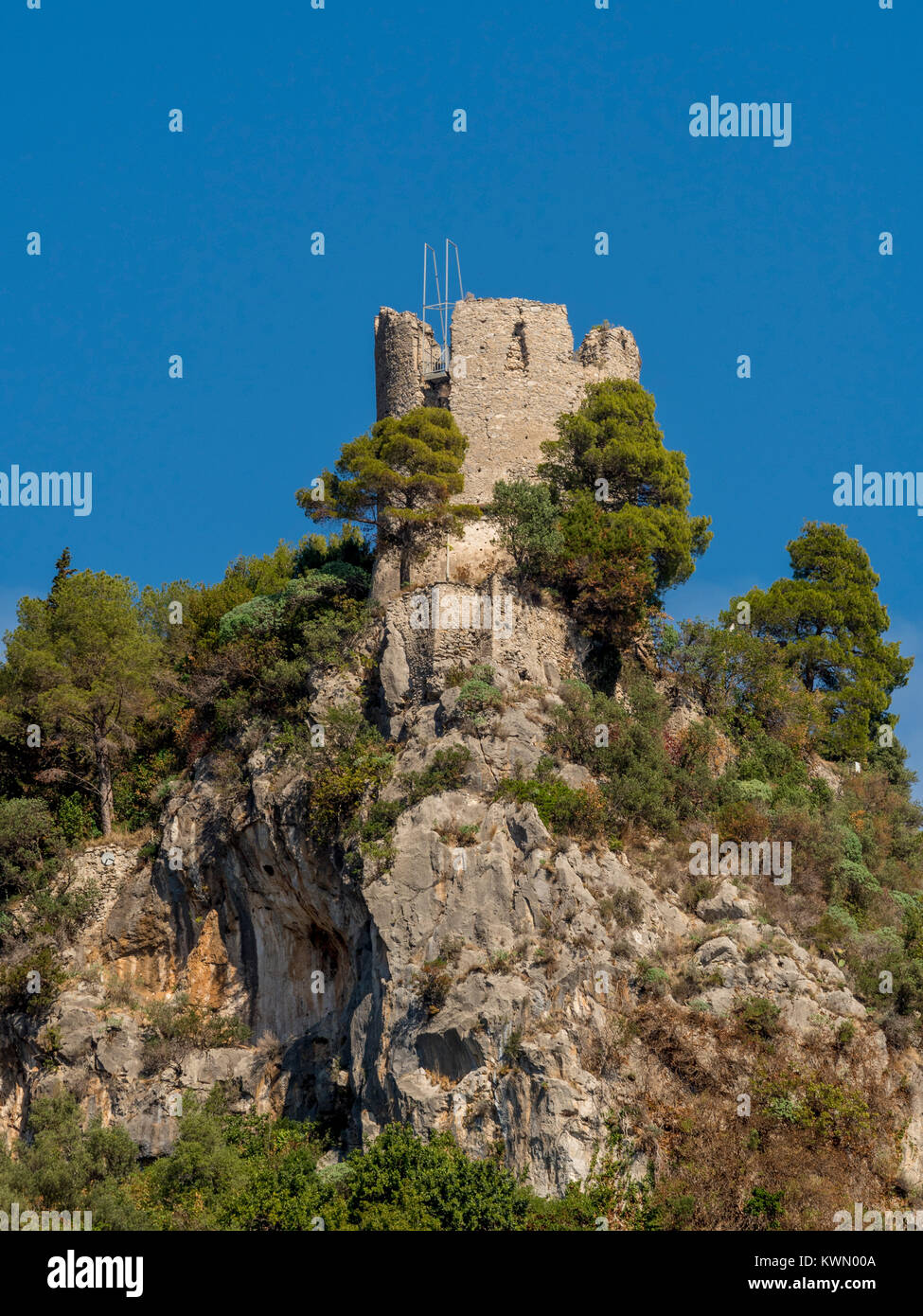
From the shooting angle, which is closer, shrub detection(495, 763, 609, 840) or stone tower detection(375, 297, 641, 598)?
shrub detection(495, 763, 609, 840)

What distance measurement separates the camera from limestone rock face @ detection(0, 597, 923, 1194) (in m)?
30.8

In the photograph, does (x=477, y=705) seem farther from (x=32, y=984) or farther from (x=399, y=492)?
(x=32, y=984)

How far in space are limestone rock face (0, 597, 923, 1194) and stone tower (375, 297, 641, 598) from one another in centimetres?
512

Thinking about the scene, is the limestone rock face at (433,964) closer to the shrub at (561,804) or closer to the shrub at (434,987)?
the shrub at (434,987)

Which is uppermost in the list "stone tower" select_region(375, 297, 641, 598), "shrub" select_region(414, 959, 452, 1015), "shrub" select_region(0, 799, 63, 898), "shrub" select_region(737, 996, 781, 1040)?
"stone tower" select_region(375, 297, 641, 598)

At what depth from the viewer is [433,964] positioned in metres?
32.2

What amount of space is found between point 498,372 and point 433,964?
1652 cm

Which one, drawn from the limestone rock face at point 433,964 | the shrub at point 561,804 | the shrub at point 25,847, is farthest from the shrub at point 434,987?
the shrub at point 25,847

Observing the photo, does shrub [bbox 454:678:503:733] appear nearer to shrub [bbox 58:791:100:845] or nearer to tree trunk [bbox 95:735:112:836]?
tree trunk [bbox 95:735:112:836]

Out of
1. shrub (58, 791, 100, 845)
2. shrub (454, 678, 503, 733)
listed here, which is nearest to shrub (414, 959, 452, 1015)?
shrub (454, 678, 503, 733)

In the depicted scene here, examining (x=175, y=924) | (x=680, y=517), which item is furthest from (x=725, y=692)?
(x=175, y=924)

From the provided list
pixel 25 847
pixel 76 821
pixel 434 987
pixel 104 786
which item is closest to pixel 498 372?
pixel 104 786

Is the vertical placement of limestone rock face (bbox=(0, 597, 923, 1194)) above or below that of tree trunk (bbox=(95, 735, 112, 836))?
below
